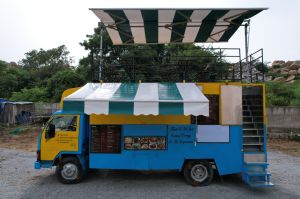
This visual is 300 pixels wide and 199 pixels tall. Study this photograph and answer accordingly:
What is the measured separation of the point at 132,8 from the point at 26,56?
157 ft

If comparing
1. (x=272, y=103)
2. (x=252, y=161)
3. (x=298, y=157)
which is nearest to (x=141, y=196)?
(x=252, y=161)

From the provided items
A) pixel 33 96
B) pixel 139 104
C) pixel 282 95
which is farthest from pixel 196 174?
pixel 33 96

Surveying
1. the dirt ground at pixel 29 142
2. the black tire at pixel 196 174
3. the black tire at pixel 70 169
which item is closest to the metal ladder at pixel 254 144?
the black tire at pixel 196 174

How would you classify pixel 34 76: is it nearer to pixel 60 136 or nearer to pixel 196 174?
pixel 60 136

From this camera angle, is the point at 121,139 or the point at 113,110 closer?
the point at 113,110

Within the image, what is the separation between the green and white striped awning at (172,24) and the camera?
26.9 ft

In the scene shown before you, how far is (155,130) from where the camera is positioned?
7516 millimetres

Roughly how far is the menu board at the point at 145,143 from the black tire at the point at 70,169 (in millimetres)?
1501

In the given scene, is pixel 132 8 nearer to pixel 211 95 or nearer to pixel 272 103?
pixel 211 95

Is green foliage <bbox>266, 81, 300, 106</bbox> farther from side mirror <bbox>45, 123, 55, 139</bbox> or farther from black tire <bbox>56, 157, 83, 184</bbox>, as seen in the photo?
side mirror <bbox>45, 123, 55, 139</bbox>

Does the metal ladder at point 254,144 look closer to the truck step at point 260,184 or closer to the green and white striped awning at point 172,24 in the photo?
the truck step at point 260,184

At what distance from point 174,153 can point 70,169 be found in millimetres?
2960

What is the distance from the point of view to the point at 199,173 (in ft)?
25.0

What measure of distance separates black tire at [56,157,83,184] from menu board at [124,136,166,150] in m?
1.50
